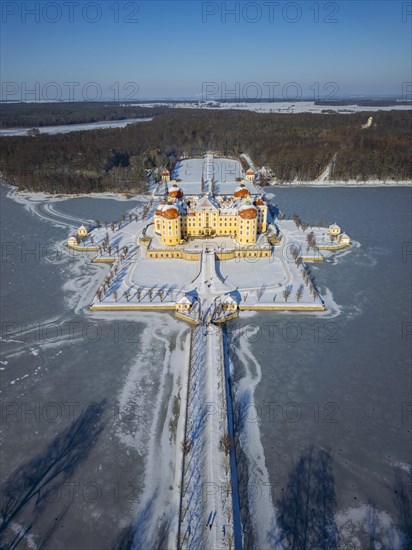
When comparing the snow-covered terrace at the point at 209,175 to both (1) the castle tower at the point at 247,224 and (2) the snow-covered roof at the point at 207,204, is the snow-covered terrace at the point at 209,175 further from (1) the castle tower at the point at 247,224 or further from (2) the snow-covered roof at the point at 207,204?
(1) the castle tower at the point at 247,224

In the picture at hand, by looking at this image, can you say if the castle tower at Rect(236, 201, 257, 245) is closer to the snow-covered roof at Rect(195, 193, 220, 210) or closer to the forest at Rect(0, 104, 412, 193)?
the snow-covered roof at Rect(195, 193, 220, 210)

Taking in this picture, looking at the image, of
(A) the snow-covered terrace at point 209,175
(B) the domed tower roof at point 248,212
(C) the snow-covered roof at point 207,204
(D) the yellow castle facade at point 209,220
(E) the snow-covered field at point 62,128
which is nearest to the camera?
(B) the domed tower roof at point 248,212

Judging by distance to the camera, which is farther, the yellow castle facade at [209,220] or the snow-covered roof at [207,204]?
the snow-covered roof at [207,204]

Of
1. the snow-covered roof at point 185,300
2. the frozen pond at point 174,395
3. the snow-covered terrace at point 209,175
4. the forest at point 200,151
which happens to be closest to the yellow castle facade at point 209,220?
the frozen pond at point 174,395

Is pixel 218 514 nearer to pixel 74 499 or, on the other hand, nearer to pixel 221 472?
pixel 221 472

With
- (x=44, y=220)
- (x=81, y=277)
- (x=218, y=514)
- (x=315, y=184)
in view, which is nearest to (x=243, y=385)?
(x=218, y=514)

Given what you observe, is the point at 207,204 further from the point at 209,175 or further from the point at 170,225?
the point at 209,175
